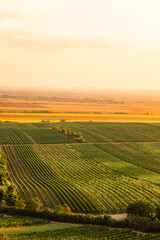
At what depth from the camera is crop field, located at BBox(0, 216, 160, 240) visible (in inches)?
1101

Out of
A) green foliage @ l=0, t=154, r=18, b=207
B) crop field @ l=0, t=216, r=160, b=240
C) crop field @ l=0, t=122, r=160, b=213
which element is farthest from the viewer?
crop field @ l=0, t=122, r=160, b=213

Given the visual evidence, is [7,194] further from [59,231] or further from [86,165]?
[86,165]

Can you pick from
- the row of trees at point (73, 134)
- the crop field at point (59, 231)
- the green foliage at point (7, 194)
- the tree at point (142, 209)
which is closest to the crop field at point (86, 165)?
the row of trees at point (73, 134)

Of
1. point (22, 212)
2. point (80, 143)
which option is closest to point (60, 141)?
point (80, 143)

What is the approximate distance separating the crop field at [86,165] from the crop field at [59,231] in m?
8.21

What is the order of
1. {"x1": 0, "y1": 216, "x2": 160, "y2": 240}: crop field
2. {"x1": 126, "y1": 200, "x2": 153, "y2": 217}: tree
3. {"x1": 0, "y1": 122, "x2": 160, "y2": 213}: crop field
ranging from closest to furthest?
{"x1": 0, "y1": 216, "x2": 160, "y2": 240}: crop field → {"x1": 126, "y1": 200, "x2": 153, "y2": 217}: tree → {"x1": 0, "y1": 122, "x2": 160, "y2": 213}: crop field

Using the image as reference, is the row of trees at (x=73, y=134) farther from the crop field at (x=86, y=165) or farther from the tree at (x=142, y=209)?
the tree at (x=142, y=209)

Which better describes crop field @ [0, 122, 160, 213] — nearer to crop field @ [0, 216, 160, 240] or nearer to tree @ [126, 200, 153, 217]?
tree @ [126, 200, 153, 217]

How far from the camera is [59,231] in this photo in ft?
97.9

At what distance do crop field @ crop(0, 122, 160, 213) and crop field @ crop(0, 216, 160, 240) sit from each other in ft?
26.9

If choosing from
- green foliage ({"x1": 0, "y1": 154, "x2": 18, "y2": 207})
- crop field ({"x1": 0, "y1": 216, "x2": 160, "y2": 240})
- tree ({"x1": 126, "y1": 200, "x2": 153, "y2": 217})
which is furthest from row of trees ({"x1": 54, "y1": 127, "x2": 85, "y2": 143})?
crop field ({"x1": 0, "y1": 216, "x2": 160, "y2": 240})

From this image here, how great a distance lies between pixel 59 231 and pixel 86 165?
3138 cm

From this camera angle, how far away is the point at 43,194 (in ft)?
148

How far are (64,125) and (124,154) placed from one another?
38715 mm
